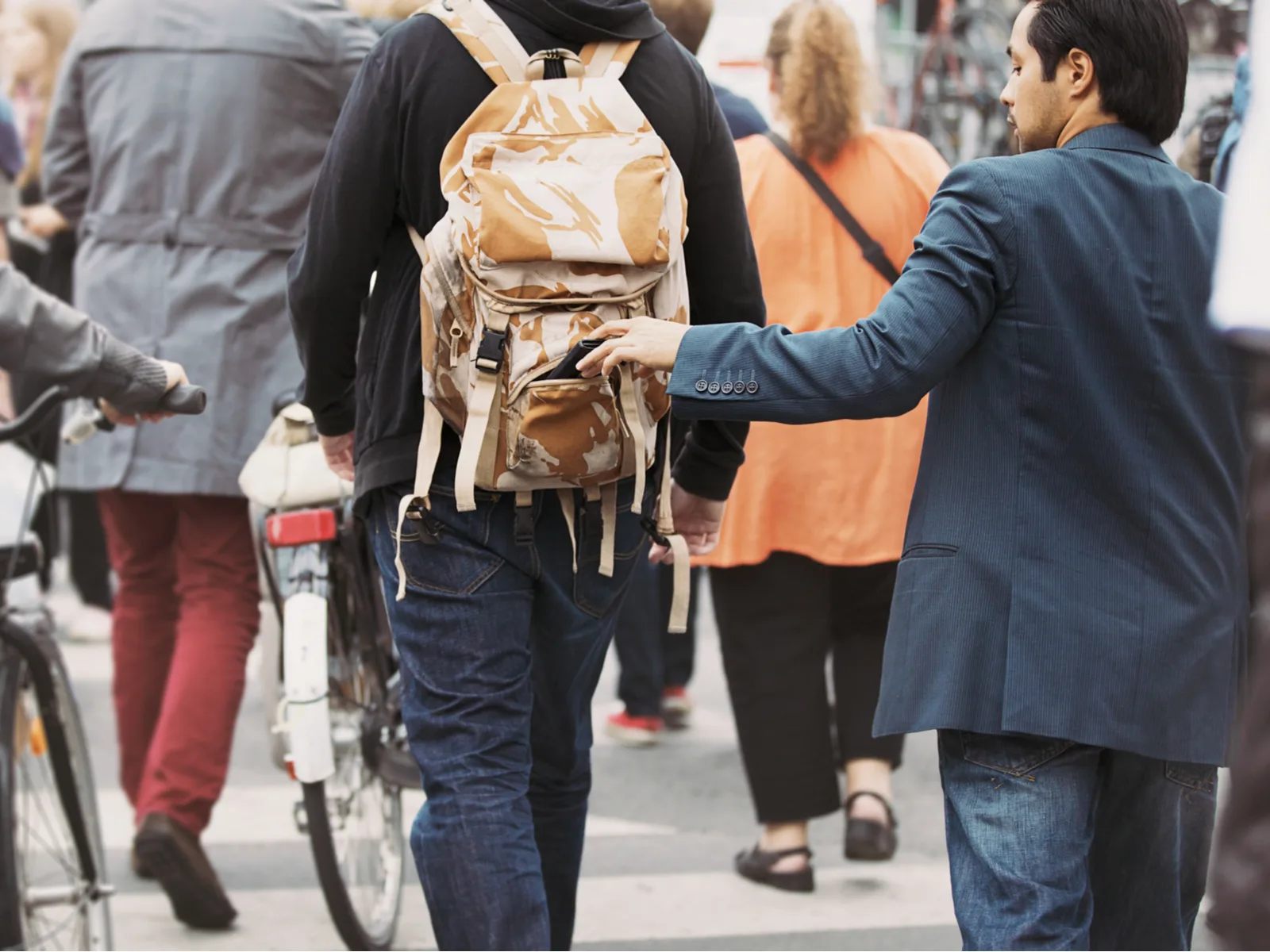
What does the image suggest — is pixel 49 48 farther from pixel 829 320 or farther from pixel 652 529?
pixel 652 529

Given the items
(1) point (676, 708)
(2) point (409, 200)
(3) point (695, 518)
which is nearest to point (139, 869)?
(3) point (695, 518)

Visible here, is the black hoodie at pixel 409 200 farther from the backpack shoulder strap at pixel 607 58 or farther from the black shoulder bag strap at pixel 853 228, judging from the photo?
the black shoulder bag strap at pixel 853 228

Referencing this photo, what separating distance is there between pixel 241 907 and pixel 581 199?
2.33 metres

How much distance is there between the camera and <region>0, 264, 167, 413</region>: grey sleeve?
10.9 feet

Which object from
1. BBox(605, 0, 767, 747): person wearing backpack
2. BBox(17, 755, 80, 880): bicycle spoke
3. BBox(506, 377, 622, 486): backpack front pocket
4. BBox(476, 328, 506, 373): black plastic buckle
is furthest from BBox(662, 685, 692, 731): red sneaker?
BBox(476, 328, 506, 373): black plastic buckle

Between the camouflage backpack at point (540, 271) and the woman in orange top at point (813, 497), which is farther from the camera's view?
the woman in orange top at point (813, 497)

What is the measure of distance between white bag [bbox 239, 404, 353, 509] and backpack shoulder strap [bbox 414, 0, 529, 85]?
1.33m

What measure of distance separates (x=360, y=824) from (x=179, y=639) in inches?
27.7

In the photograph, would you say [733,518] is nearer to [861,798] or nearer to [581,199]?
[861,798]

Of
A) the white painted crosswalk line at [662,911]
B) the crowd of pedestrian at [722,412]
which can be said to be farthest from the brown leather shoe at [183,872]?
the crowd of pedestrian at [722,412]

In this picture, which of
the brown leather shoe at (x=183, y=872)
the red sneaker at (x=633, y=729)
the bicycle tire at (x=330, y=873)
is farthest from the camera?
the red sneaker at (x=633, y=729)

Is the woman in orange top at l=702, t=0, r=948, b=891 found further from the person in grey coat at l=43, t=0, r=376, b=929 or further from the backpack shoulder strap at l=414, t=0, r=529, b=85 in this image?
the backpack shoulder strap at l=414, t=0, r=529, b=85

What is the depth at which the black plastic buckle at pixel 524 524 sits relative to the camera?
3100mm

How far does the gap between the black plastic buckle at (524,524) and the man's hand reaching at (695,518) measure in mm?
450
